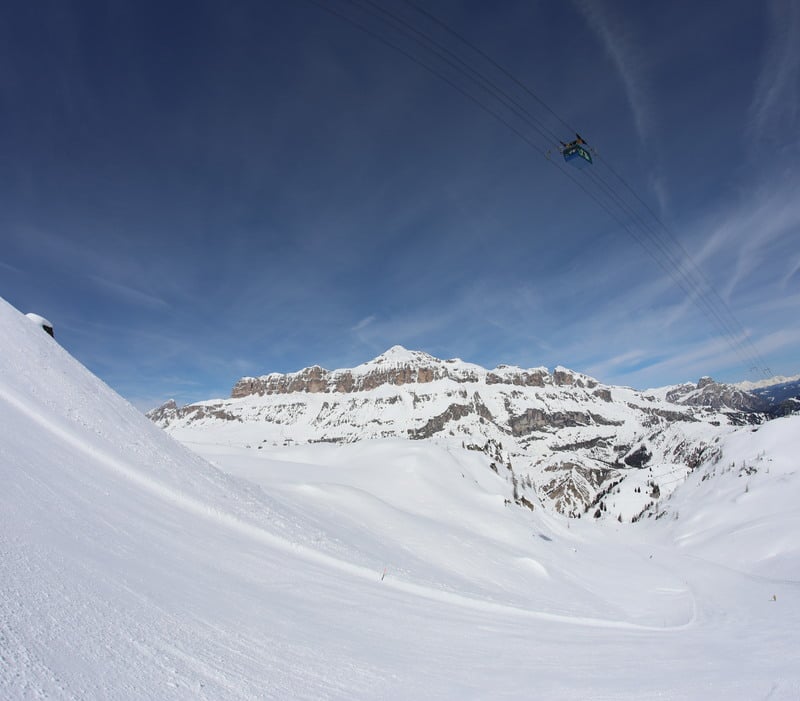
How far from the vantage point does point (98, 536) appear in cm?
748

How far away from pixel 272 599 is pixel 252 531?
19.8 feet

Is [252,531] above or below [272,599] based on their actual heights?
above

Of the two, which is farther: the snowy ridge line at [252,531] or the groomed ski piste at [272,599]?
the snowy ridge line at [252,531]

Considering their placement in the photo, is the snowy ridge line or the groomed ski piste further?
the snowy ridge line

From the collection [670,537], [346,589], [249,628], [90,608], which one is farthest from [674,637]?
[670,537]

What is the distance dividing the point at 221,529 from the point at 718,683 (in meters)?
12.9

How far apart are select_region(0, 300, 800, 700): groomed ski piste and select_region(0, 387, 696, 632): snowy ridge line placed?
0.30ft

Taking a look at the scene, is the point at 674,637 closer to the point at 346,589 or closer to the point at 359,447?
the point at 346,589

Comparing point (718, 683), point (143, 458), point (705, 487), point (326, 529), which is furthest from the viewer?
point (705, 487)

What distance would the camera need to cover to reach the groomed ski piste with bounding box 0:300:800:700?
183 inches

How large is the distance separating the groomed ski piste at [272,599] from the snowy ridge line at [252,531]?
0.09m

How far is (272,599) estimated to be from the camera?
28.0 ft

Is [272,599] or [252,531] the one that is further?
[252,531]

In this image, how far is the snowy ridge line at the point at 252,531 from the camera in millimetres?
12539
